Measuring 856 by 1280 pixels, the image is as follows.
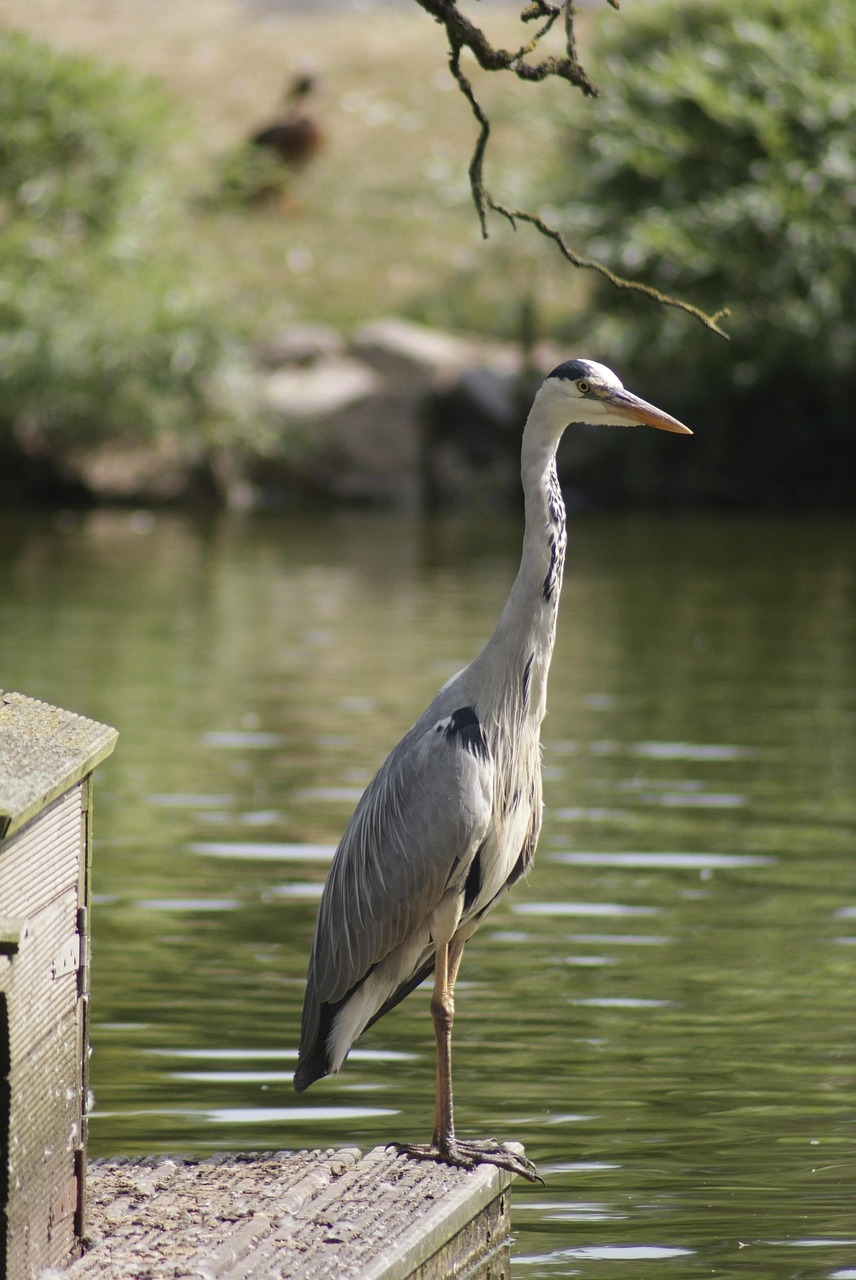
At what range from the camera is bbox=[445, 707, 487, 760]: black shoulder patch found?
488cm

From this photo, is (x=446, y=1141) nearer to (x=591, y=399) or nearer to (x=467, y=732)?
(x=467, y=732)

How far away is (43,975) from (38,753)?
1.33ft

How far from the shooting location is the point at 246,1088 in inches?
233

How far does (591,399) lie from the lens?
4980mm

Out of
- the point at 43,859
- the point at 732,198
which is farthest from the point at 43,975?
the point at 732,198

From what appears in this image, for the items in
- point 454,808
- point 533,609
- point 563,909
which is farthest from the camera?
point 563,909

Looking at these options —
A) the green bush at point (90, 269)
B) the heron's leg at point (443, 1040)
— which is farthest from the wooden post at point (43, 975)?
the green bush at point (90, 269)

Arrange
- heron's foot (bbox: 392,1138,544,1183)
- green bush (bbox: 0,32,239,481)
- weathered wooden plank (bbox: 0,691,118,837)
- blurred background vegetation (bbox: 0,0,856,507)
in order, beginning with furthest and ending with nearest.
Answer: green bush (bbox: 0,32,239,481) < blurred background vegetation (bbox: 0,0,856,507) < heron's foot (bbox: 392,1138,544,1183) < weathered wooden plank (bbox: 0,691,118,837)

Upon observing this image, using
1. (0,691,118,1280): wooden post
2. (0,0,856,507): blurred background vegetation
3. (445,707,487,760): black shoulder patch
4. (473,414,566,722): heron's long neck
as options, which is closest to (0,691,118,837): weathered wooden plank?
(0,691,118,1280): wooden post

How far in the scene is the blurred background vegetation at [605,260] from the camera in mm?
26750

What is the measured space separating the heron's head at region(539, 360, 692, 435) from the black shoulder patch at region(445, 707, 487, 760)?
735 mm

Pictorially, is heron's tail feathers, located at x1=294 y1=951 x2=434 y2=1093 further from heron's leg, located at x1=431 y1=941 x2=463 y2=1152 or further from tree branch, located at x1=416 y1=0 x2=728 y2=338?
tree branch, located at x1=416 y1=0 x2=728 y2=338

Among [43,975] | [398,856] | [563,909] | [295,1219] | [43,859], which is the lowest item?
[563,909]

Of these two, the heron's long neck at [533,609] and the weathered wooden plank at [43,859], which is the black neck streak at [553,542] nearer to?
the heron's long neck at [533,609]
